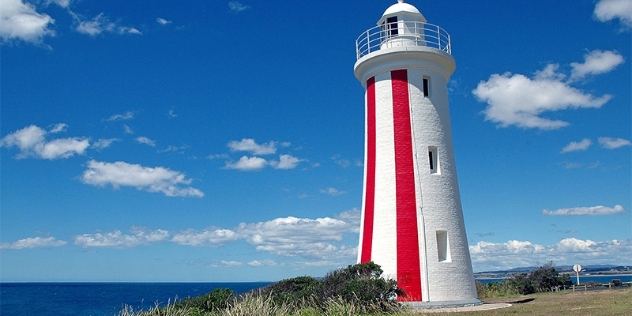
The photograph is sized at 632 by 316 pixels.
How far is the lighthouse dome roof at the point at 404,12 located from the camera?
20469 mm

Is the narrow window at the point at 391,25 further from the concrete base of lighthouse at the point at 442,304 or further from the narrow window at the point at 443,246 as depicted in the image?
the concrete base of lighthouse at the point at 442,304

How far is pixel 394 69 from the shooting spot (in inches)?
782

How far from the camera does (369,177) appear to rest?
20.1 m

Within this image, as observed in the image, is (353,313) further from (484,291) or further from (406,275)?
(484,291)

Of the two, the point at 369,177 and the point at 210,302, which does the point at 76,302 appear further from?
the point at 210,302

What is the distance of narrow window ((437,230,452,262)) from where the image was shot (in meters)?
18.8

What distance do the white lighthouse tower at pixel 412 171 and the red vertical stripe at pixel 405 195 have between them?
1.3 inches

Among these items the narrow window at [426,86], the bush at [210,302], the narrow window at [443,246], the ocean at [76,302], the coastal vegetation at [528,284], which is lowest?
the ocean at [76,302]

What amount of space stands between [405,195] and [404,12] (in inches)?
275

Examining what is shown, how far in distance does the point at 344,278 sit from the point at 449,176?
18.5ft

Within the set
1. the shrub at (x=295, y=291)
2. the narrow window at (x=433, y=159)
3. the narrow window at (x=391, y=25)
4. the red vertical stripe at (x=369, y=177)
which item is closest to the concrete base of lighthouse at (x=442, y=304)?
the red vertical stripe at (x=369, y=177)

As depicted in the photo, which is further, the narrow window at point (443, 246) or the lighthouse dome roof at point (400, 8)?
the lighthouse dome roof at point (400, 8)

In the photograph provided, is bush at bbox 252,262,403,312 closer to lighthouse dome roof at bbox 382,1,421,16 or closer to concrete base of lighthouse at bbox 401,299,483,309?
concrete base of lighthouse at bbox 401,299,483,309

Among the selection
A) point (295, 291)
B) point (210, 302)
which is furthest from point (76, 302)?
point (210, 302)
